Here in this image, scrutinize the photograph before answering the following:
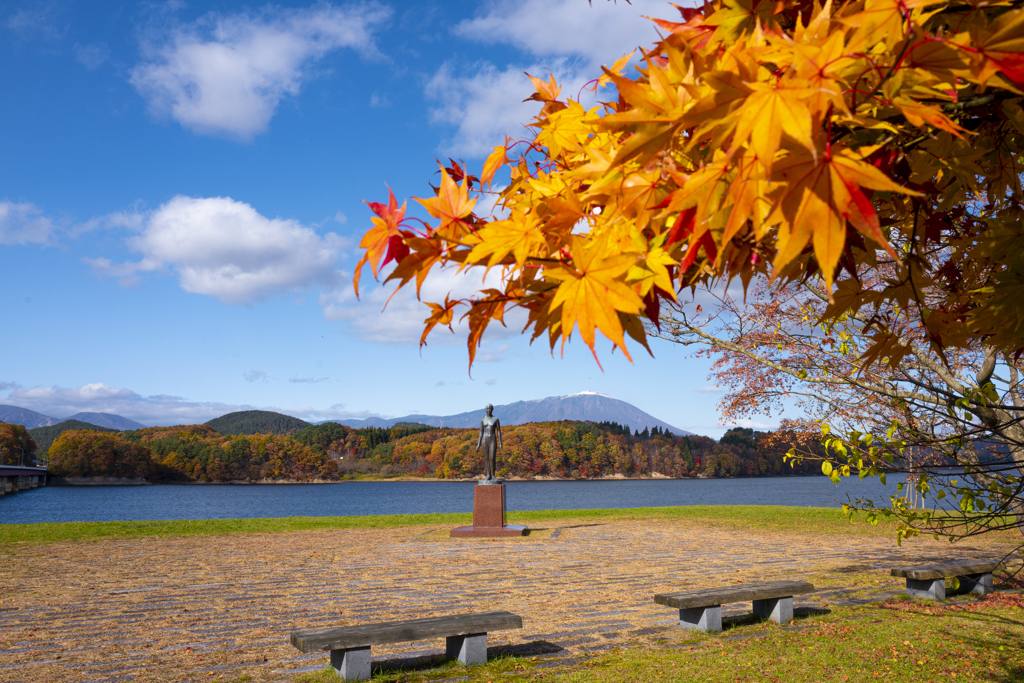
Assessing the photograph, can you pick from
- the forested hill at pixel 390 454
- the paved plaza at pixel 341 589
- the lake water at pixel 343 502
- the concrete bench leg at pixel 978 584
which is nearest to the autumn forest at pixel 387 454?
the forested hill at pixel 390 454

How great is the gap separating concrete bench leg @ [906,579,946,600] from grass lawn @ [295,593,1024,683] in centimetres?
70

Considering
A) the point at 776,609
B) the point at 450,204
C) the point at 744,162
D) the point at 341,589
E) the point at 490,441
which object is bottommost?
the point at 341,589

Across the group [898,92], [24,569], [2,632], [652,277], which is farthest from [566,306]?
[24,569]

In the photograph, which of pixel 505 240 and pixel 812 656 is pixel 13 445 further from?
pixel 505 240

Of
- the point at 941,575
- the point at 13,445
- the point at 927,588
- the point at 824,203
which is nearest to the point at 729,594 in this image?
the point at 941,575

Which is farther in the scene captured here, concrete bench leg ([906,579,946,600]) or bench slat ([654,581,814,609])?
concrete bench leg ([906,579,946,600])

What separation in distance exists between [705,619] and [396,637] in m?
3.12

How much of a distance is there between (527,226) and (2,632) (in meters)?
7.78

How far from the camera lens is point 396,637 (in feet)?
15.4

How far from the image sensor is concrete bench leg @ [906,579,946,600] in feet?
23.8

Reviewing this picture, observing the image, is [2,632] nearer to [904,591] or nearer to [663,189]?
[663,189]

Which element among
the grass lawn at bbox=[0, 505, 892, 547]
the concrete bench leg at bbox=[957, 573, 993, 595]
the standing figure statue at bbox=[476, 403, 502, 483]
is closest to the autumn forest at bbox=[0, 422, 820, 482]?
the grass lawn at bbox=[0, 505, 892, 547]

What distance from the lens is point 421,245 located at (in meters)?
1.41

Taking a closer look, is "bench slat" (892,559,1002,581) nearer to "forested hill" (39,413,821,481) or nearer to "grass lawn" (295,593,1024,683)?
"grass lawn" (295,593,1024,683)
